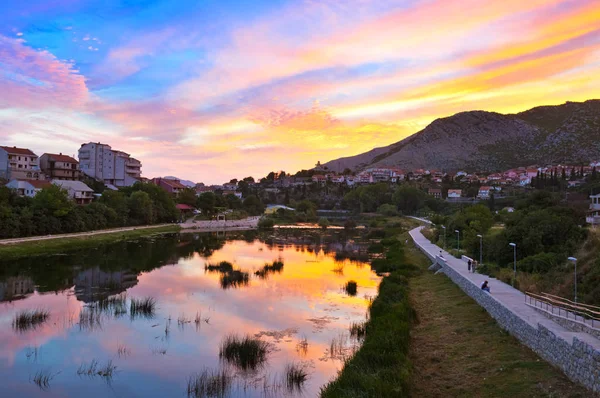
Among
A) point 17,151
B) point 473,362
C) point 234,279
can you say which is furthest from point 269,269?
point 17,151

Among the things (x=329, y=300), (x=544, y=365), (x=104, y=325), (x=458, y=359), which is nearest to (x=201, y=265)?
(x=329, y=300)

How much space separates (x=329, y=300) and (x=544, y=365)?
13788 millimetres

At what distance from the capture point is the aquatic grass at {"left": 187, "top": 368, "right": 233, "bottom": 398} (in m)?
13.1

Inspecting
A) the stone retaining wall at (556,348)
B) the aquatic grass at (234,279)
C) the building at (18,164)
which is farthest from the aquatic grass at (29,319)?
the building at (18,164)

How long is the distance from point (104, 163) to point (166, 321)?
81.4 m

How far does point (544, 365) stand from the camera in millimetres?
12602

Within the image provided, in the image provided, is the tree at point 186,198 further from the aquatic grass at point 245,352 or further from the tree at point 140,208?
the aquatic grass at point 245,352

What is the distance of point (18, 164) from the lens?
245ft

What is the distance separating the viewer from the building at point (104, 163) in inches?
3575

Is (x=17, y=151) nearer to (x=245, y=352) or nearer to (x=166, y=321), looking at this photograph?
(x=166, y=321)

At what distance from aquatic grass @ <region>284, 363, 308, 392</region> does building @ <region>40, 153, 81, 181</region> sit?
79.2 m

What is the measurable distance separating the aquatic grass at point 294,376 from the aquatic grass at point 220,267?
19871mm

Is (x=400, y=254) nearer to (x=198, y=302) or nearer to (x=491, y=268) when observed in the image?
(x=491, y=268)

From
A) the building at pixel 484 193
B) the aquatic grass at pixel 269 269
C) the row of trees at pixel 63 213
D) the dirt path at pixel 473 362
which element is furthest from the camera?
the building at pixel 484 193
